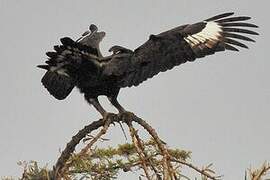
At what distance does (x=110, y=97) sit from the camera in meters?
6.69

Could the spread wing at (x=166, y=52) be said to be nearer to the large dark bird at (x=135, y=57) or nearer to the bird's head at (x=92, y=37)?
the large dark bird at (x=135, y=57)

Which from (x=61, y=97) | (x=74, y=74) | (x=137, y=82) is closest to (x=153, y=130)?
(x=137, y=82)

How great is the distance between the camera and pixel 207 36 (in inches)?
251

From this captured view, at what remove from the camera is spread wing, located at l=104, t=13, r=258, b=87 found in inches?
241

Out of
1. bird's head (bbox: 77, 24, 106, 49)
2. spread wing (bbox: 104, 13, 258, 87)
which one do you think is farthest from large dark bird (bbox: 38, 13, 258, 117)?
bird's head (bbox: 77, 24, 106, 49)

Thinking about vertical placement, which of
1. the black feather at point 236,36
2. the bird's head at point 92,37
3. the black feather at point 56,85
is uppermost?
the bird's head at point 92,37

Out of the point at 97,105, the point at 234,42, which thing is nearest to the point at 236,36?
the point at 234,42

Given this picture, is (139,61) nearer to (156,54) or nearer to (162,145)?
(156,54)

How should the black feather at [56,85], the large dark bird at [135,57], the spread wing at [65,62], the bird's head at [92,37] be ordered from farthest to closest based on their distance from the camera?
the bird's head at [92,37] → the black feather at [56,85] → the large dark bird at [135,57] → the spread wing at [65,62]

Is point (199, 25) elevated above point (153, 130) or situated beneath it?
elevated above

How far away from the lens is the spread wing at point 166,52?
241 inches

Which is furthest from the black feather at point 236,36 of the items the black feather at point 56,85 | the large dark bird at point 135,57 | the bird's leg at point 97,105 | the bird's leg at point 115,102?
the black feather at point 56,85

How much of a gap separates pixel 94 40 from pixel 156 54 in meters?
2.29

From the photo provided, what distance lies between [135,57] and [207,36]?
800 mm
